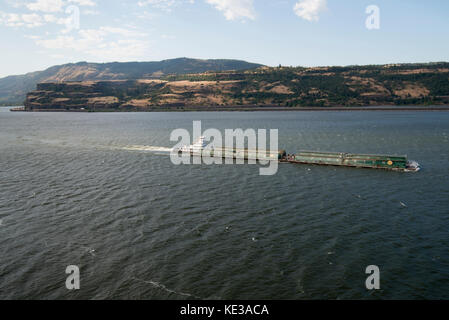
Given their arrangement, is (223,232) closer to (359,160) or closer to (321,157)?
(321,157)

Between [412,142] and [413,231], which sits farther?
[412,142]

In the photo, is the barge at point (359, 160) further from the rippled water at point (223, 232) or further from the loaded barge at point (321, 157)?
the rippled water at point (223, 232)

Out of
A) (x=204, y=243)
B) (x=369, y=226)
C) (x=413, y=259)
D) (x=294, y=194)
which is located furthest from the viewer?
(x=294, y=194)

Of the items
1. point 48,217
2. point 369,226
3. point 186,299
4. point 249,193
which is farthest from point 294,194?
point 48,217

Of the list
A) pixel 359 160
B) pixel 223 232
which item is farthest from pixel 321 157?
pixel 223 232
